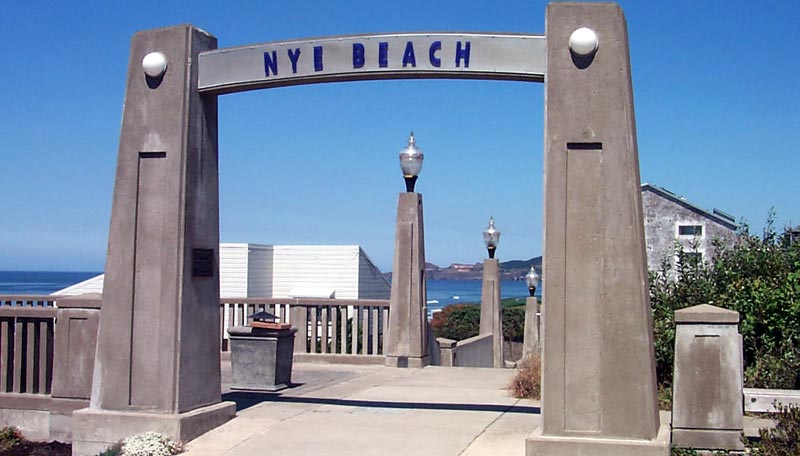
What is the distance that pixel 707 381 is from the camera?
781cm

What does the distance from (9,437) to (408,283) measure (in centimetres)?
683

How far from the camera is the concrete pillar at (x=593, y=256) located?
726 centimetres

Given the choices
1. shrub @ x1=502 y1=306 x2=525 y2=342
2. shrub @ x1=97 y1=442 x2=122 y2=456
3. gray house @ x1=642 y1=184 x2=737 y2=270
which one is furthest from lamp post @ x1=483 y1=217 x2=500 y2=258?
gray house @ x1=642 y1=184 x2=737 y2=270

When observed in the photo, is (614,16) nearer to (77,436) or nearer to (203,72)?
(203,72)

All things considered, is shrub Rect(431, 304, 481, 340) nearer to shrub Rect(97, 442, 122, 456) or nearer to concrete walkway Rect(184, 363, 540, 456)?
concrete walkway Rect(184, 363, 540, 456)

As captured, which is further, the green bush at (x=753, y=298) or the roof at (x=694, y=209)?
the roof at (x=694, y=209)

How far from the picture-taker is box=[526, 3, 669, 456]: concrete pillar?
7.26 m

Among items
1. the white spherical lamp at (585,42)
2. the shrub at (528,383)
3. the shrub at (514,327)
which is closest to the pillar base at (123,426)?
the shrub at (528,383)

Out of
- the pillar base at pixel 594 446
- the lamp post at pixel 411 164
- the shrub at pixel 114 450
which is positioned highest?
the lamp post at pixel 411 164

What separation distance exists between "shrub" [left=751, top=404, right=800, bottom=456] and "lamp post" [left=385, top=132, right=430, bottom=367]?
7322mm

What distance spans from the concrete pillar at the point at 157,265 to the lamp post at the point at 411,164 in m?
5.97

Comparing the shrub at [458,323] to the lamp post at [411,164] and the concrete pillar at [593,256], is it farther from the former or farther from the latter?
the concrete pillar at [593,256]

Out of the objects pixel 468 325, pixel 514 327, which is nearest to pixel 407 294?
pixel 468 325

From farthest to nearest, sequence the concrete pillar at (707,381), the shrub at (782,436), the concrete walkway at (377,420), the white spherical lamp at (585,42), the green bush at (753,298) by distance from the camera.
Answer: the green bush at (753,298)
the concrete walkway at (377,420)
the concrete pillar at (707,381)
the shrub at (782,436)
the white spherical lamp at (585,42)
